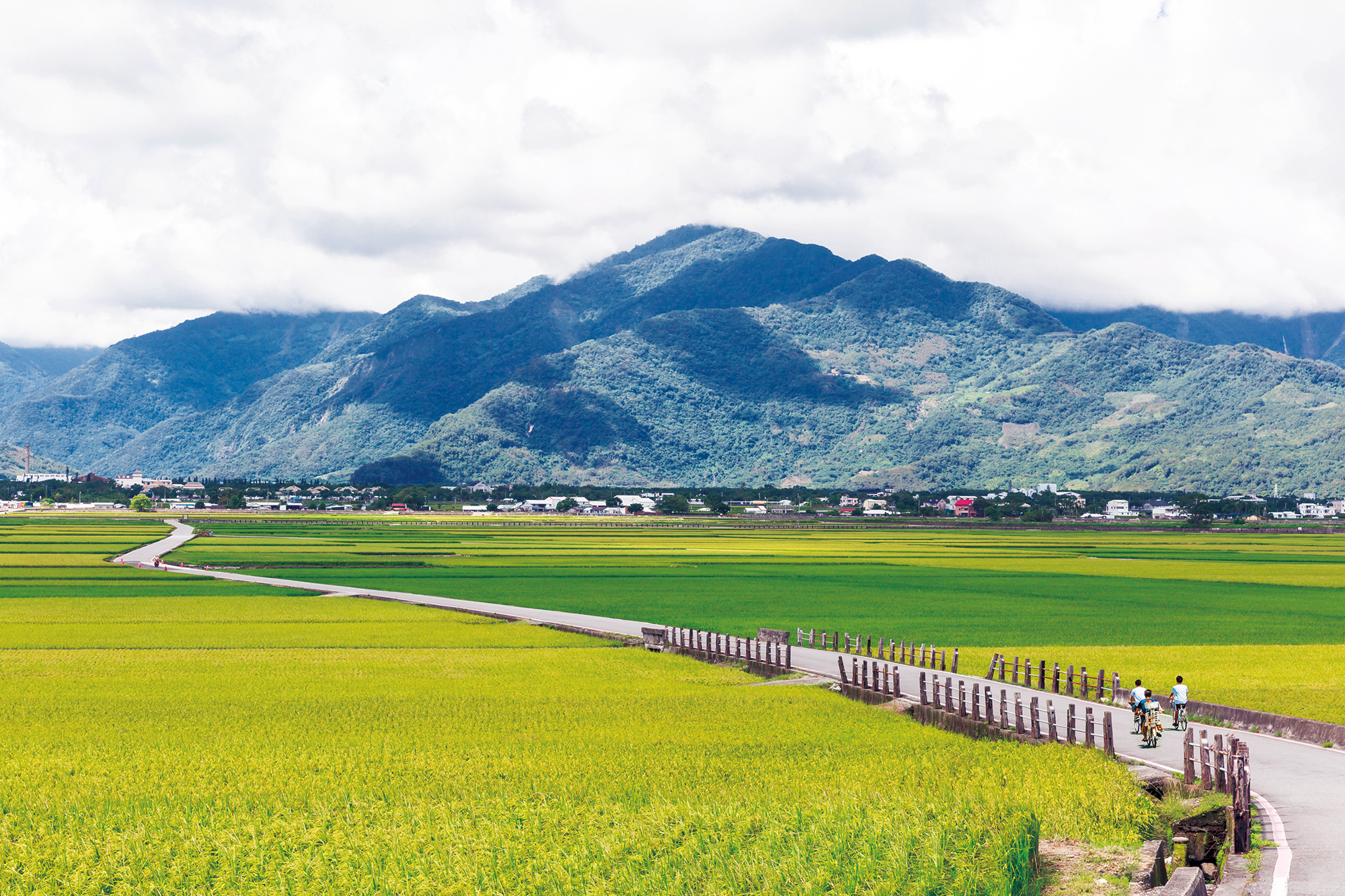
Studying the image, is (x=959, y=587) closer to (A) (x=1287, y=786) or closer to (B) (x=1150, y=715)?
(B) (x=1150, y=715)

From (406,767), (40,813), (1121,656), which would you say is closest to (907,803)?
(406,767)

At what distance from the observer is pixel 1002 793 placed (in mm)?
16609

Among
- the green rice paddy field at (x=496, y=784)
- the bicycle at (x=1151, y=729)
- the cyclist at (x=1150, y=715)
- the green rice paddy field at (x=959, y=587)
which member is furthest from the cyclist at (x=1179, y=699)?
the green rice paddy field at (x=959, y=587)

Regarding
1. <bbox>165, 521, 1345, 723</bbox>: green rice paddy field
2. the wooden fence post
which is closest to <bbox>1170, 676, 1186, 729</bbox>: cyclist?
<bbox>165, 521, 1345, 723</bbox>: green rice paddy field

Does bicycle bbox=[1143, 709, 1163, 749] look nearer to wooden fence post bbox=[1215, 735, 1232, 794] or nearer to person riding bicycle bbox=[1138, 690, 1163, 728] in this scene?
person riding bicycle bbox=[1138, 690, 1163, 728]

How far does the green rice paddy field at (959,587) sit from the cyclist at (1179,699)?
3517 mm

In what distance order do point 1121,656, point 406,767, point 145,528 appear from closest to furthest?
point 406,767 < point 1121,656 < point 145,528

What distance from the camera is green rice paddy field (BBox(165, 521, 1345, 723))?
3466cm

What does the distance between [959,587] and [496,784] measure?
4776cm

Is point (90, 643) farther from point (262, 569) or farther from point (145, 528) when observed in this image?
point (145, 528)

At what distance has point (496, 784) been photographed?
1794 cm

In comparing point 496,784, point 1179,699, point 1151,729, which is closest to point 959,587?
point 1179,699

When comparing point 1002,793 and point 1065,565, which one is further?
point 1065,565

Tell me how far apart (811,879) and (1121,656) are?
80.3 feet
